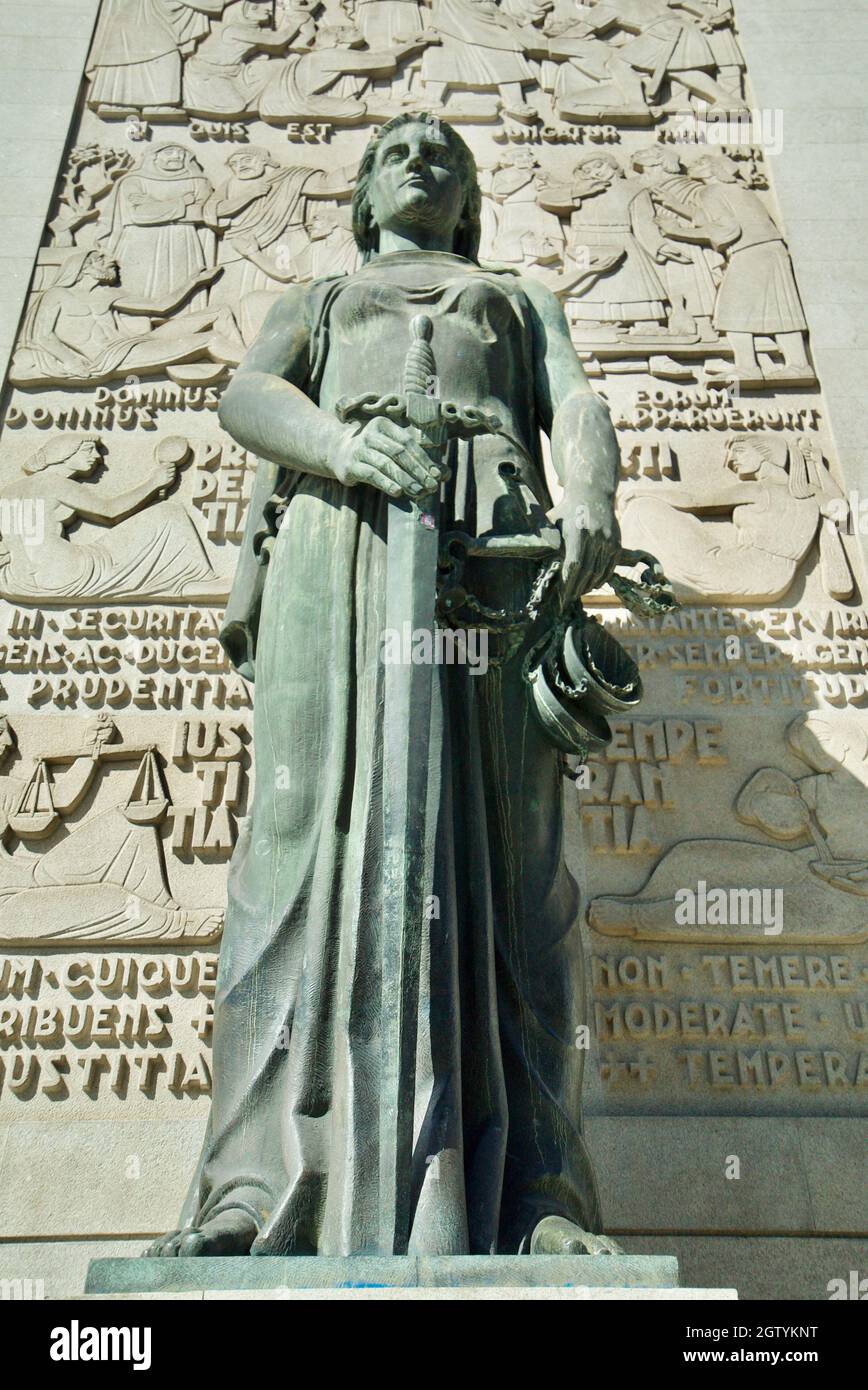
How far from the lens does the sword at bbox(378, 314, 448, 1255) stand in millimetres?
2994

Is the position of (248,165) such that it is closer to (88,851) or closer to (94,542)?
(94,542)

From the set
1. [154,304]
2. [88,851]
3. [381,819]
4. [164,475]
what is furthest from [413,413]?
[154,304]

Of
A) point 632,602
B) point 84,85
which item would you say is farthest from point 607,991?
point 84,85

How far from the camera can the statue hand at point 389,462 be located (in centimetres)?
348

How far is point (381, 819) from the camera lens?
3475 mm

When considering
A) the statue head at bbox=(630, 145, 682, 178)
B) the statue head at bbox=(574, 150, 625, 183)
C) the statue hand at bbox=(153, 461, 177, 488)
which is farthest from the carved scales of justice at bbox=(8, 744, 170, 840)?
the statue head at bbox=(630, 145, 682, 178)

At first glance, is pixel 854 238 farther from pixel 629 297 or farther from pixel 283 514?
pixel 283 514

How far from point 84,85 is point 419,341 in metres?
5.43

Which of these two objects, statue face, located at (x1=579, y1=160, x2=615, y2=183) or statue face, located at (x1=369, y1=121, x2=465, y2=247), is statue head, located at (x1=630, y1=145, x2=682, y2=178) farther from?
statue face, located at (x1=369, y1=121, x2=465, y2=247)

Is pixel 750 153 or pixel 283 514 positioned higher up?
pixel 750 153

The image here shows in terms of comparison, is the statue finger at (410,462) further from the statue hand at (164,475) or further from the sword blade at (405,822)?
the statue hand at (164,475)

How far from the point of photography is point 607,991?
16.5 ft

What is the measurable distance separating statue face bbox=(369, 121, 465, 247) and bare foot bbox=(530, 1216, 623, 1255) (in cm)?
325

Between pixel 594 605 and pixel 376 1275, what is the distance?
3744 millimetres
